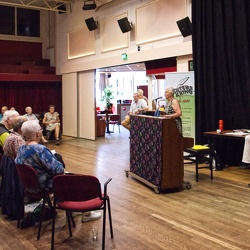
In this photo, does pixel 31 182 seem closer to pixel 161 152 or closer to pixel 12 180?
pixel 12 180

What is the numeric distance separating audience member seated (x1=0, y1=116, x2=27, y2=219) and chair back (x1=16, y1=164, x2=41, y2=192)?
0.40 metres

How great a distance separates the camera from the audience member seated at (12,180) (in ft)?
12.1

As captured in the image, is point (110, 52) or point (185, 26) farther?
point (110, 52)

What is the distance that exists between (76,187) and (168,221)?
1.37 m

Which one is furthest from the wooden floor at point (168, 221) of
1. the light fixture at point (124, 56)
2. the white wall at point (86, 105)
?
the white wall at point (86, 105)

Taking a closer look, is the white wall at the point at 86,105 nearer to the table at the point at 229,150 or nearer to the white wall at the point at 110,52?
the white wall at the point at 110,52

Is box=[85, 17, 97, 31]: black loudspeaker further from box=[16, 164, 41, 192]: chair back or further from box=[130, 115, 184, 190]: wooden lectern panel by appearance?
box=[16, 164, 41, 192]: chair back

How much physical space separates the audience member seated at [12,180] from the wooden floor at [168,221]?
161mm

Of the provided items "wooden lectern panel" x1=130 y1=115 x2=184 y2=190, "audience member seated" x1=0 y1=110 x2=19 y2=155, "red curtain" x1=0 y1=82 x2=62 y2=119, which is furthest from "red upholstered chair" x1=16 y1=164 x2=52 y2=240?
"red curtain" x1=0 y1=82 x2=62 y2=119

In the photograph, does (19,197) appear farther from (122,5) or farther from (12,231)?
(122,5)

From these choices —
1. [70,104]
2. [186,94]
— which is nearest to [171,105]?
[186,94]

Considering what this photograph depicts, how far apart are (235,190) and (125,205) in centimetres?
166

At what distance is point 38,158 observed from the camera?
3.31m

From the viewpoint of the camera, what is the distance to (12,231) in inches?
140
